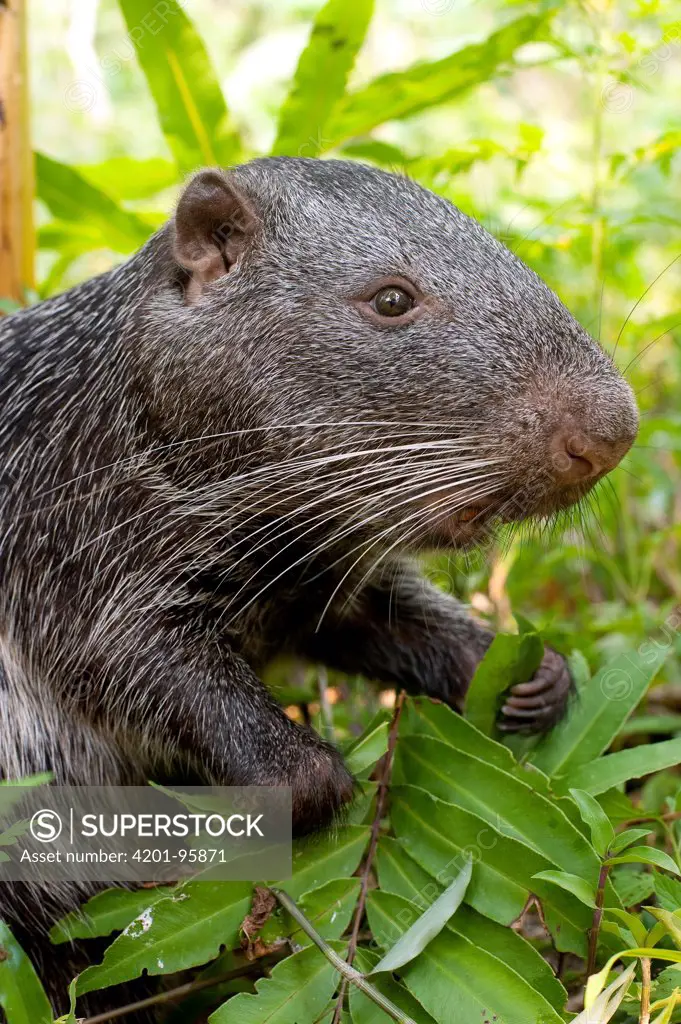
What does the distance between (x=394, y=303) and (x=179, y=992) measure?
2.26 metres

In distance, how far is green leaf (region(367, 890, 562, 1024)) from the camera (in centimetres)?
265

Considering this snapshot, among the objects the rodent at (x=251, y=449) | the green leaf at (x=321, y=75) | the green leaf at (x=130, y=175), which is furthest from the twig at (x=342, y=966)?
the green leaf at (x=130, y=175)

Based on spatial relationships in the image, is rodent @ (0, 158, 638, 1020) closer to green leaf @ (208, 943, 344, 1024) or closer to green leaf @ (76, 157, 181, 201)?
green leaf @ (208, 943, 344, 1024)

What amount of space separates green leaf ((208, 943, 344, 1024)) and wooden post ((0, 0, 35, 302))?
364 cm

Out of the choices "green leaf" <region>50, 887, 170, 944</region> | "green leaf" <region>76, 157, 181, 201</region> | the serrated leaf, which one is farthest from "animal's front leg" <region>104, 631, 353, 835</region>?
"green leaf" <region>76, 157, 181, 201</region>

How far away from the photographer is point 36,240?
232 inches

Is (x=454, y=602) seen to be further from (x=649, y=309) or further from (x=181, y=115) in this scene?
(x=649, y=309)

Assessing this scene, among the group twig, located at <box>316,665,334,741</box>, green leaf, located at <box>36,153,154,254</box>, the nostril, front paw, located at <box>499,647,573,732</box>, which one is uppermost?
green leaf, located at <box>36,153,154,254</box>

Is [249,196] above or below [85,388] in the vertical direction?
above

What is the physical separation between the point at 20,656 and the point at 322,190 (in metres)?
1.88

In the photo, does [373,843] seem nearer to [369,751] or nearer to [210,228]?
[369,751]

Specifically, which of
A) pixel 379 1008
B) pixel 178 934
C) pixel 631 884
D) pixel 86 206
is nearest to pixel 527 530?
pixel 631 884

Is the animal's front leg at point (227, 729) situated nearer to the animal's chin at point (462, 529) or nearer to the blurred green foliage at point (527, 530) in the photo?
the blurred green foliage at point (527, 530)

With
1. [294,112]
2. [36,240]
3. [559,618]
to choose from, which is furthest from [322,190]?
[559,618]
